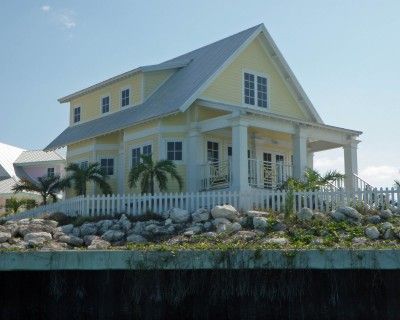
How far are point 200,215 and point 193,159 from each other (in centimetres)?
632

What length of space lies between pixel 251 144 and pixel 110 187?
6.69m

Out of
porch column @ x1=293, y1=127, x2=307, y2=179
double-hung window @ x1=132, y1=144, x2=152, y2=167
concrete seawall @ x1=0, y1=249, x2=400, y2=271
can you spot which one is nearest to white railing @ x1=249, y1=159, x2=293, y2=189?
porch column @ x1=293, y1=127, x2=307, y2=179

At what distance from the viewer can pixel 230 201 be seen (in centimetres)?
2178

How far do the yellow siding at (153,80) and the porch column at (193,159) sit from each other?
14.9 feet

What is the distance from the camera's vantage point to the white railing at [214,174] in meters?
25.6

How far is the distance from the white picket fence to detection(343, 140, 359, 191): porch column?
21.8 feet

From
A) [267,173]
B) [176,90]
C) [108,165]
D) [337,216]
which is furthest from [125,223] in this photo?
[108,165]

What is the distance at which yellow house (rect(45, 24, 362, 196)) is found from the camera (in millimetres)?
25672

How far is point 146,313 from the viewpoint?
15.6m

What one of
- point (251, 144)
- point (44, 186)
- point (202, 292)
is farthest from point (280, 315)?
point (44, 186)

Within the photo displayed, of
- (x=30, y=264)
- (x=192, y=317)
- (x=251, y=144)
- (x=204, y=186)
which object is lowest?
(x=192, y=317)

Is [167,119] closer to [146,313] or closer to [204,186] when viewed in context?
[204,186]

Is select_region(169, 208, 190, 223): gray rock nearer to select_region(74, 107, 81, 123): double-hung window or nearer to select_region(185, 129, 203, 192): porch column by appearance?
select_region(185, 129, 203, 192): porch column

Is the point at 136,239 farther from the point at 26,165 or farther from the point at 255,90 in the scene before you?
the point at 26,165
